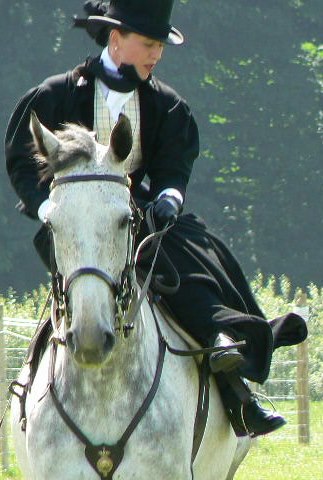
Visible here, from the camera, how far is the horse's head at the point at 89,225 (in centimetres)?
665

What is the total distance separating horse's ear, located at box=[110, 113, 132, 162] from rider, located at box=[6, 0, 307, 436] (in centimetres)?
82

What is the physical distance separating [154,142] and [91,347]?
2.04 metres

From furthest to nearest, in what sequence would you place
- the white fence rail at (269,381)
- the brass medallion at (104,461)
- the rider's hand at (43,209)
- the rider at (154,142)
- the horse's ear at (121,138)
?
1. the white fence rail at (269,381)
2. the rider at (154,142)
3. the rider's hand at (43,209)
4. the brass medallion at (104,461)
5. the horse's ear at (121,138)

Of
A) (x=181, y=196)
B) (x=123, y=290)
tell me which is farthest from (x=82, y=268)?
(x=181, y=196)

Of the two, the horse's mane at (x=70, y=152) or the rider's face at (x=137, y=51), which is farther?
the rider's face at (x=137, y=51)

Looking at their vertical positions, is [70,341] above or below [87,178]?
below

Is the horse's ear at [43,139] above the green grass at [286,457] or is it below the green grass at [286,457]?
above

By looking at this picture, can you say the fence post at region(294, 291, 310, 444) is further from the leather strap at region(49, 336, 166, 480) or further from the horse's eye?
the horse's eye

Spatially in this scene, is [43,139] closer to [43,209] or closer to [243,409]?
[43,209]

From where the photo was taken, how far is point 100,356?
6672 millimetres

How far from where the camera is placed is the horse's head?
21.8 ft

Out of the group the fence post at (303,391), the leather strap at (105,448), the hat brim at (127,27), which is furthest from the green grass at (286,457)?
the leather strap at (105,448)

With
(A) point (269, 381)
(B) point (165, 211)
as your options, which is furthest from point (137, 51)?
(A) point (269, 381)

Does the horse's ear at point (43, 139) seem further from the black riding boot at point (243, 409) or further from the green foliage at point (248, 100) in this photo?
the green foliage at point (248, 100)
